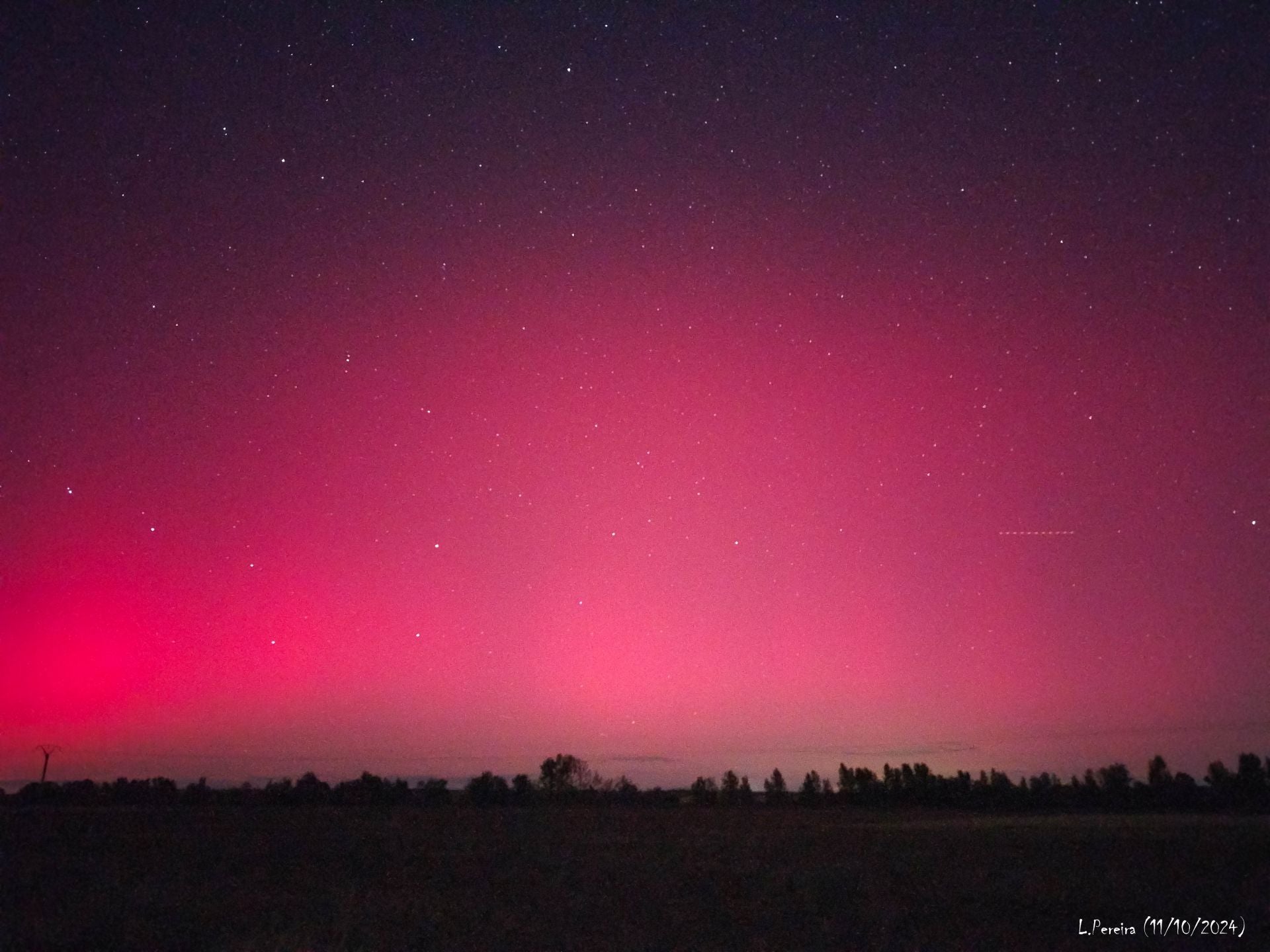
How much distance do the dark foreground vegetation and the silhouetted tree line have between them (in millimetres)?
38396

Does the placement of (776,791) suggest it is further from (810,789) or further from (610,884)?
(610,884)

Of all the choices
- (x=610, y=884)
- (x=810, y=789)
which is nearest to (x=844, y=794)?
(x=810, y=789)

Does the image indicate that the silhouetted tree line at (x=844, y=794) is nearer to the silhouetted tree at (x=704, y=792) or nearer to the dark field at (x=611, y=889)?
the silhouetted tree at (x=704, y=792)

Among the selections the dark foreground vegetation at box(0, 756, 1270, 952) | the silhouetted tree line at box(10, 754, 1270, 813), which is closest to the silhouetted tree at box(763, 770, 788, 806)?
the silhouetted tree line at box(10, 754, 1270, 813)

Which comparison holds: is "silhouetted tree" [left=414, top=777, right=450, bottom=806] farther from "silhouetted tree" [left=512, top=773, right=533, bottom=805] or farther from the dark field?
the dark field

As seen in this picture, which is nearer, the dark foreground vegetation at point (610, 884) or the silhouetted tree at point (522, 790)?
the dark foreground vegetation at point (610, 884)

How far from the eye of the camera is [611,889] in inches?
837

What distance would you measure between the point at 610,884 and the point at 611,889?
862mm

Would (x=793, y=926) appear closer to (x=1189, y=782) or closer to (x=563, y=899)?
(x=563, y=899)

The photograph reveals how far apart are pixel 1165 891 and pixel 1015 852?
1049cm

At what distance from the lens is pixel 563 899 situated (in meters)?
19.8

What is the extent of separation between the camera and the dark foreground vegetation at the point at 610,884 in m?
15.8

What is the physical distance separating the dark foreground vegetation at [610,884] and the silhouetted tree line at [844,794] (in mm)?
38396

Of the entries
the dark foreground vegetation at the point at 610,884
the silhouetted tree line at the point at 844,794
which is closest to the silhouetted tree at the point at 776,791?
the silhouetted tree line at the point at 844,794
